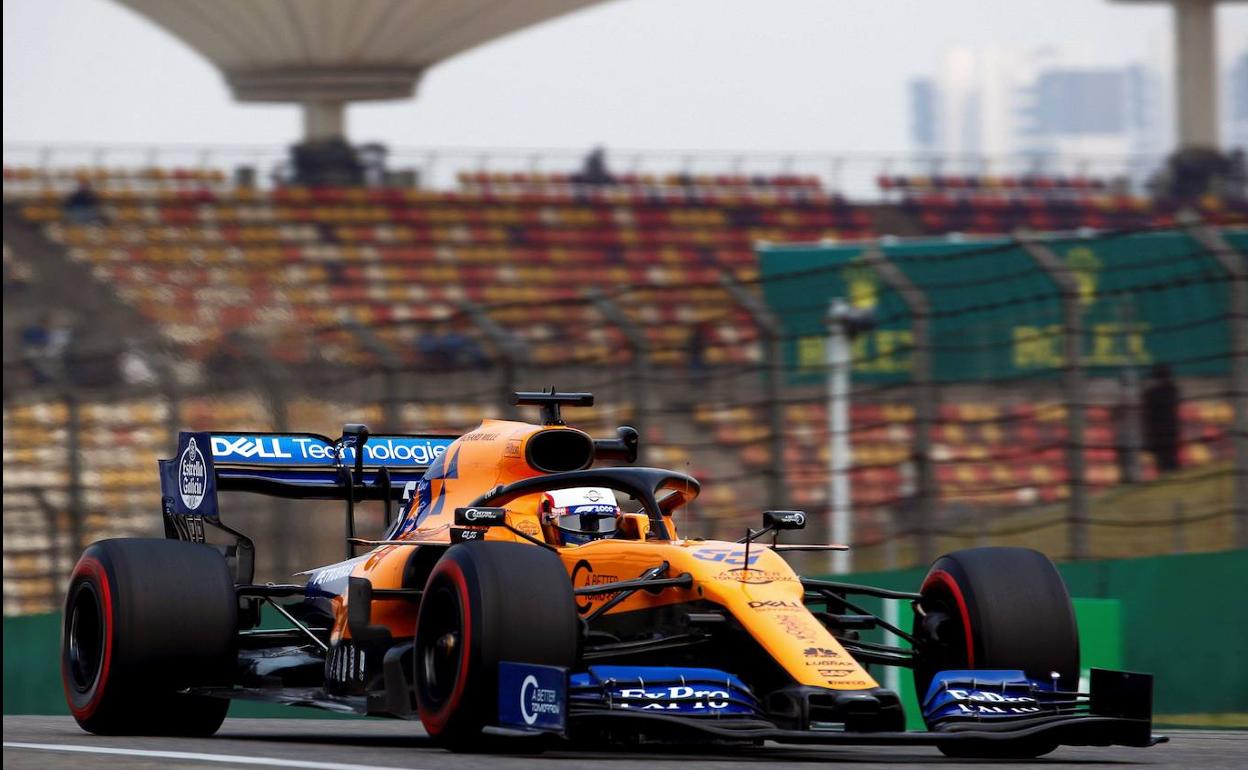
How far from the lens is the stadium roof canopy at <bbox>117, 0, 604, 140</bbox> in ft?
117

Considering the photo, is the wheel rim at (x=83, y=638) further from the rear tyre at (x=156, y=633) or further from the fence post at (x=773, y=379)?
the fence post at (x=773, y=379)

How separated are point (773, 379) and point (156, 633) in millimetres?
3946

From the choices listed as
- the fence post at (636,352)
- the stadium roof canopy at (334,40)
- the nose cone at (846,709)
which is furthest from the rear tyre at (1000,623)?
the stadium roof canopy at (334,40)

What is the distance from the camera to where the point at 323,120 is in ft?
119

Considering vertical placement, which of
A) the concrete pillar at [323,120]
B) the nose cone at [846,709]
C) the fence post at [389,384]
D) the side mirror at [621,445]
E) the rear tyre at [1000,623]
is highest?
the concrete pillar at [323,120]

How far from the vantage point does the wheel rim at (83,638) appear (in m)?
7.34

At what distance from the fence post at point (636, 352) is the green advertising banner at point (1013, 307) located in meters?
0.70

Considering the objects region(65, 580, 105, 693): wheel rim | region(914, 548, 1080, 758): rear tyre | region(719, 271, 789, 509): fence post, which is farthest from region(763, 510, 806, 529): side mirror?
region(719, 271, 789, 509): fence post

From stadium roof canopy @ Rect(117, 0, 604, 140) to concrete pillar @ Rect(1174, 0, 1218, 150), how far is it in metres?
9.80

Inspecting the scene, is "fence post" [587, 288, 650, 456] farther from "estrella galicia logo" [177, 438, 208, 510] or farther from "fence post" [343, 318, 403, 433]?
"estrella galicia logo" [177, 438, 208, 510]

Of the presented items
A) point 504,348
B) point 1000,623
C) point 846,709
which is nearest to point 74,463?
point 504,348

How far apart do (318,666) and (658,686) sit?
214 cm

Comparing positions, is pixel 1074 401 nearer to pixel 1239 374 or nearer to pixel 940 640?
pixel 1239 374

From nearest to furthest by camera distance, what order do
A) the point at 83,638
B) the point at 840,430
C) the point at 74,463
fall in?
1. the point at 83,638
2. the point at 840,430
3. the point at 74,463
